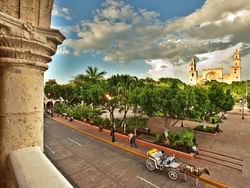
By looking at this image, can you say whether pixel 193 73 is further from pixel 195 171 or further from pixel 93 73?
pixel 195 171

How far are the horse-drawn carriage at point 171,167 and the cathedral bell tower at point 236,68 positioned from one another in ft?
339

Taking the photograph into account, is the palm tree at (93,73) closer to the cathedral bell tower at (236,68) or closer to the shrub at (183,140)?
the shrub at (183,140)

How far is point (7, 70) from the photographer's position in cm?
244

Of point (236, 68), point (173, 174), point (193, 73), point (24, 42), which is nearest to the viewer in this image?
point (24, 42)

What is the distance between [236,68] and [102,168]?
107 m

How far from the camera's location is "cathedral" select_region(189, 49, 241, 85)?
94250 millimetres

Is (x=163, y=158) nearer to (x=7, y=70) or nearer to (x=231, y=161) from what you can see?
(x=231, y=161)

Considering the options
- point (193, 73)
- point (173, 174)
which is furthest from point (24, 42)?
point (193, 73)

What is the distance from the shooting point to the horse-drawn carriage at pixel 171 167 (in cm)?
840

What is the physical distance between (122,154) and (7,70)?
11092mm

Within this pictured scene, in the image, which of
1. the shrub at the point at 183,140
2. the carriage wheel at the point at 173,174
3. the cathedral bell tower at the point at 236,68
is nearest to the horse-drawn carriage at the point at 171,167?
the carriage wheel at the point at 173,174

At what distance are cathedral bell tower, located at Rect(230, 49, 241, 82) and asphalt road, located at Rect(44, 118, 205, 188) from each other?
103m

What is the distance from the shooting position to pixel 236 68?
93.7 m

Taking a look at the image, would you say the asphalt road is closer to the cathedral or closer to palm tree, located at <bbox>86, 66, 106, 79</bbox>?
palm tree, located at <bbox>86, 66, 106, 79</bbox>
